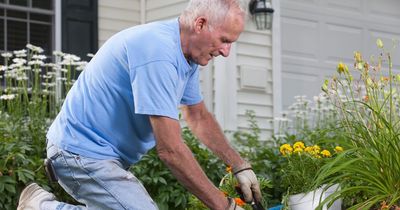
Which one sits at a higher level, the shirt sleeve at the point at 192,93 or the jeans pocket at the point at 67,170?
the shirt sleeve at the point at 192,93

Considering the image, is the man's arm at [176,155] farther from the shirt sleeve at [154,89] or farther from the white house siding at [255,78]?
the white house siding at [255,78]

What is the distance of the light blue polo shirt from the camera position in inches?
124

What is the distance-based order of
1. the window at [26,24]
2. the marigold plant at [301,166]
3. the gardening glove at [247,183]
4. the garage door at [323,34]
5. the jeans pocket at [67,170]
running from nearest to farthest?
the jeans pocket at [67,170] → the gardening glove at [247,183] → the marigold plant at [301,166] → the window at [26,24] → the garage door at [323,34]

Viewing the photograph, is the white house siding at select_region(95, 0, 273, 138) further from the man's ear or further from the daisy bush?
the man's ear

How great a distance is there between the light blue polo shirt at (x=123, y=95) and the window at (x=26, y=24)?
4.48 meters

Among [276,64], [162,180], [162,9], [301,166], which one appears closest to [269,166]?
[162,180]

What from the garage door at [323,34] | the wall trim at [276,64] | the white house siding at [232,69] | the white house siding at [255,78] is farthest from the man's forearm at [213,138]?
the garage door at [323,34]

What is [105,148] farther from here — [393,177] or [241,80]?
[241,80]

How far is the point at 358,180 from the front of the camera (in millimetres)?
4219

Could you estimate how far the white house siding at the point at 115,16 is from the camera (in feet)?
26.7

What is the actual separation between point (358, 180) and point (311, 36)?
5.17 metres

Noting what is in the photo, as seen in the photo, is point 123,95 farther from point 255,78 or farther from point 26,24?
point 255,78

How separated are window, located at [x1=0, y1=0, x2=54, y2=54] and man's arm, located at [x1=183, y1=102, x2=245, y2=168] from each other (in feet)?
14.0

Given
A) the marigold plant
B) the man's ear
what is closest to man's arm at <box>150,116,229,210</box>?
the man's ear
